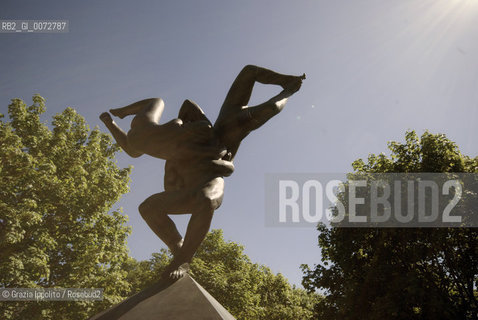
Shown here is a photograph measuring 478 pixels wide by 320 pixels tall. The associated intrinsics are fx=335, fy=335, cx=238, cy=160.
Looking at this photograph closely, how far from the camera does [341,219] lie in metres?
16.3


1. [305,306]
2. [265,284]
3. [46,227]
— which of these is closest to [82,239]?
[46,227]

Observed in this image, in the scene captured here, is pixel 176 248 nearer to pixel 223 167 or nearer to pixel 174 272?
pixel 174 272

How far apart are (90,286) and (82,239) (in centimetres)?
199

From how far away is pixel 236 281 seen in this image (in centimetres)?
2311

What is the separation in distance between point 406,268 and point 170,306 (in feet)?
46.5

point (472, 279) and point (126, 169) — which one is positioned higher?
point (126, 169)

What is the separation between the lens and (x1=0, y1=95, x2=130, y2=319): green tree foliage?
41.0 feet

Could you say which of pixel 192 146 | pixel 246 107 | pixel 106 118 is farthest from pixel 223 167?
pixel 106 118

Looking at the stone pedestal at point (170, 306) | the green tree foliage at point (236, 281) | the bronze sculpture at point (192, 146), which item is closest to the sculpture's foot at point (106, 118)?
the bronze sculpture at point (192, 146)

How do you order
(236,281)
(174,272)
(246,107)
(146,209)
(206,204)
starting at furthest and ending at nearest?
(236,281) < (246,107) < (146,209) < (206,204) < (174,272)

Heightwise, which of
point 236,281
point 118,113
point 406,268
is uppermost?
point 118,113

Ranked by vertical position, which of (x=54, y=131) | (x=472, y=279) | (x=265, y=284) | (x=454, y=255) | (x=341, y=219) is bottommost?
(x=265, y=284)

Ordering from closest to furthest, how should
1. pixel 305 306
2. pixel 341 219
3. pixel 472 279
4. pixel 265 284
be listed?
pixel 472 279, pixel 341 219, pixel 265 284, pixel 305 306

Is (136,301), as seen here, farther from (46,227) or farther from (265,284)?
(265,284)
